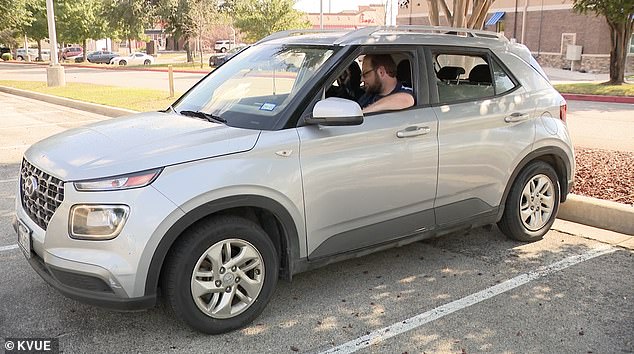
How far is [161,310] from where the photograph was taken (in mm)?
4012

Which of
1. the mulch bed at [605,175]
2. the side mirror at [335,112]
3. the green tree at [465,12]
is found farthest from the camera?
the green tree at [465,12]

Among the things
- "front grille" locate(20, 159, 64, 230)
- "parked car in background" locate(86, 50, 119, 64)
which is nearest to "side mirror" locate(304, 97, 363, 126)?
"front grille" locate(20, 159, 64, 230)

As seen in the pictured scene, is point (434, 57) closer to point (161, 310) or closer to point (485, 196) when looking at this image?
point (485, 196)

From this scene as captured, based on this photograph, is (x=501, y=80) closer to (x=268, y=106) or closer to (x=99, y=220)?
(x=268, y=106)

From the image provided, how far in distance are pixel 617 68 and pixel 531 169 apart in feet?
65.9

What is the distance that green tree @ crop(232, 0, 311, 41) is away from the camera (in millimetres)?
45094

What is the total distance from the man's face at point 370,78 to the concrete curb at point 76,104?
896 cm

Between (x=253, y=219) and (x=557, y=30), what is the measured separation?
127 feet

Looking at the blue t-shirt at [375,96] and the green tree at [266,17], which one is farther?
the green tree at [266,17]

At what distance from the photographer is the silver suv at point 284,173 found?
11.0ft

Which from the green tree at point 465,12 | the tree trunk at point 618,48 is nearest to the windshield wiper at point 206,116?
the green tree at point 465,12

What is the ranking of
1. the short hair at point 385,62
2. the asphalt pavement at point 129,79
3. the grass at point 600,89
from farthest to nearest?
1. the asphalt pavement at point 129,79
2. the grass at point 600,89
3. the short hair at point 385,62

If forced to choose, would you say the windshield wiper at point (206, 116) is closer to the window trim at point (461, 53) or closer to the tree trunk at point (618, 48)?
the window trim at point (461, 53)

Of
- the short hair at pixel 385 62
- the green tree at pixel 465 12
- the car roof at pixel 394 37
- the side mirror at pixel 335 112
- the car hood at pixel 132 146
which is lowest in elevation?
the car hood at pixel 132 146
